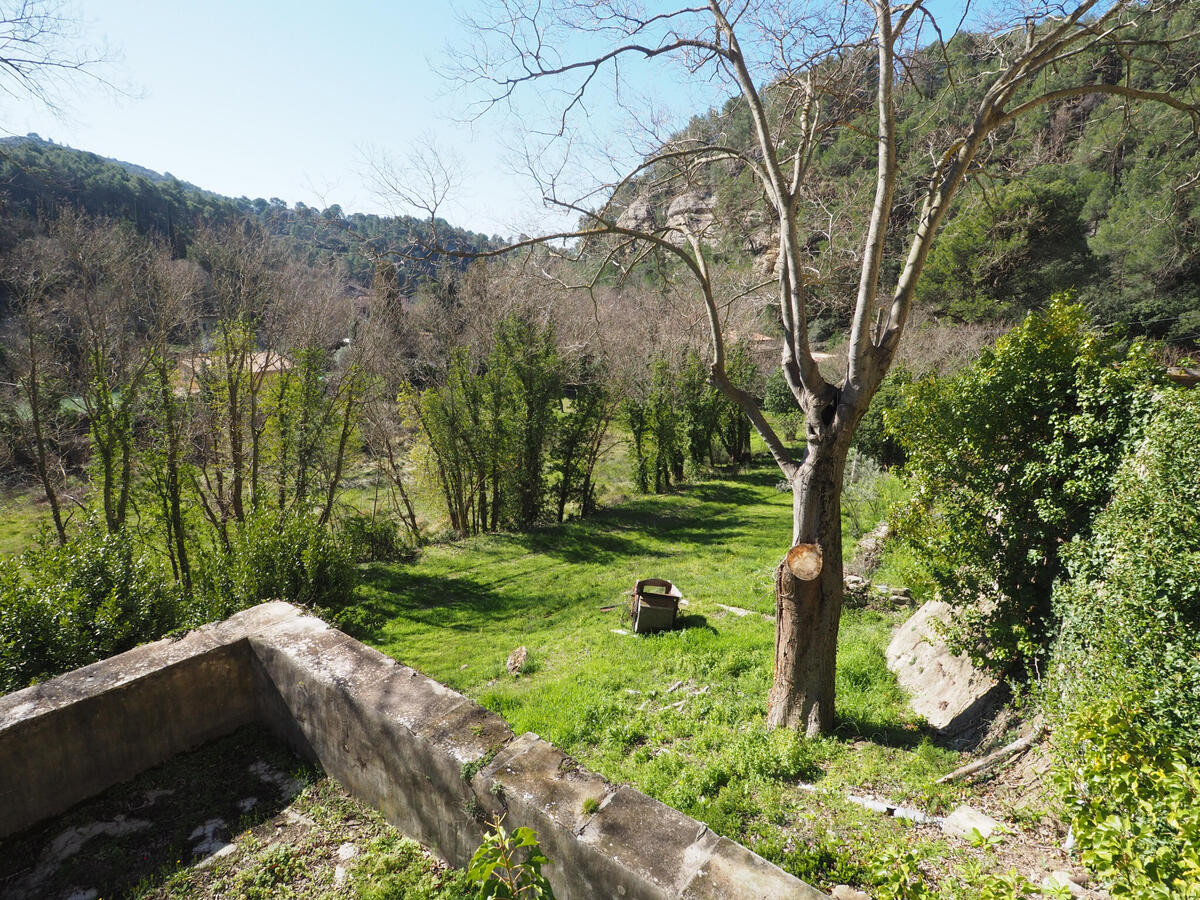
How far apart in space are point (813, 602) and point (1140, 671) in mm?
2078

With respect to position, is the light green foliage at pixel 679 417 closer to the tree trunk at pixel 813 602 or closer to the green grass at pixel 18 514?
the tree trunk at pixel 813 602

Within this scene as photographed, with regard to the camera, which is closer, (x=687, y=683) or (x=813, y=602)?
(x=813, y=602)

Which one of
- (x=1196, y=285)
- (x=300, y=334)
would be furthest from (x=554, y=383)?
(x=1196, y=285)

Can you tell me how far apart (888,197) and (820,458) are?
82.8 inches

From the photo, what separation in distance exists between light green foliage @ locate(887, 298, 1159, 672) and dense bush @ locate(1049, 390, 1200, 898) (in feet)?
1.38

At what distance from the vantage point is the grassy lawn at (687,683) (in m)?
4.21

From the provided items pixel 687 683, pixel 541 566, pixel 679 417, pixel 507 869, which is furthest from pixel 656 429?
pixel 507 869

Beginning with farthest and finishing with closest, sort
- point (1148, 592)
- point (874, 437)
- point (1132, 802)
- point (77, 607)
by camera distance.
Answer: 1. point (874, 437)
2. point (77, 607)
3. point (1148, 592)
4. point (1132, 802)

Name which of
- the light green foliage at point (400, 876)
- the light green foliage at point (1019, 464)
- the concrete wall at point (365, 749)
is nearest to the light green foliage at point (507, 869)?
the concrete wall at point (365, 749)

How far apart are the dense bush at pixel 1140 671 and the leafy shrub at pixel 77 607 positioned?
5818mm

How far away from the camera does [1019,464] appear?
541 centimetres

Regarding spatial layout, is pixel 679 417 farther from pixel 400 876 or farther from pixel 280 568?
pixel 400 876

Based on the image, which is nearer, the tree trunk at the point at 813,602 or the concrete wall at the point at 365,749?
the concrete wall at the point at 365,749

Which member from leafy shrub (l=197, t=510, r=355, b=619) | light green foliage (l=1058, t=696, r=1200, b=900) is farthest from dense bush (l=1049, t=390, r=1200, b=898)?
leafy shrub (l=197, t=510, r=355, b=619)
